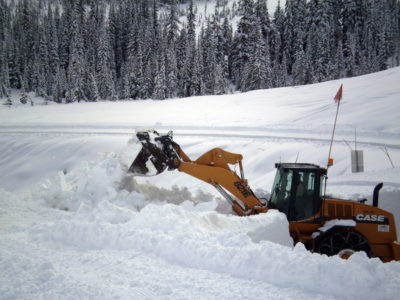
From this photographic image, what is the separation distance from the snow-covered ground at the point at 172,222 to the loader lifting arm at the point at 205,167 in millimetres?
452

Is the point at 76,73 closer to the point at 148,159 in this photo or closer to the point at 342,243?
the point at 148,159

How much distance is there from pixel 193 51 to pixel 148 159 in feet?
168

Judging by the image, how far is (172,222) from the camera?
14.8 ft

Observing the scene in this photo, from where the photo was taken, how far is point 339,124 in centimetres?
1544

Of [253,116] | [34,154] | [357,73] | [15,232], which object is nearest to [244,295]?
[15,232]

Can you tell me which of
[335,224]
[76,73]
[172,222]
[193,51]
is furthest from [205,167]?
[76,73]

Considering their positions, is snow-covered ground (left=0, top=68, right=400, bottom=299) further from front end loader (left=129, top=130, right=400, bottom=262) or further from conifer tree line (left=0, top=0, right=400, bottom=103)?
conifer tree line (left=0, top=0, right=400, bottom=103)

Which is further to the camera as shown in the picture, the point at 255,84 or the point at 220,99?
the point at 255,84

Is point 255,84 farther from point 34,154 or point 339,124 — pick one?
point 34,154

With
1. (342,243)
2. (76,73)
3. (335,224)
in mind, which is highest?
(76,73)

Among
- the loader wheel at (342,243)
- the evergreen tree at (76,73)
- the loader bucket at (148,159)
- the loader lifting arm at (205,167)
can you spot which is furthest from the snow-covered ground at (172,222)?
the evergreen tree at (76,73)

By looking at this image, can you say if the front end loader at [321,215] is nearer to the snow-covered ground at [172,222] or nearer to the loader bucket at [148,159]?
the loader bucket at [148,159]

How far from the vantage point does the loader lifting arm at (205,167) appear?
602 centimetres

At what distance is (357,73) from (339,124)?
4727 centimetres
